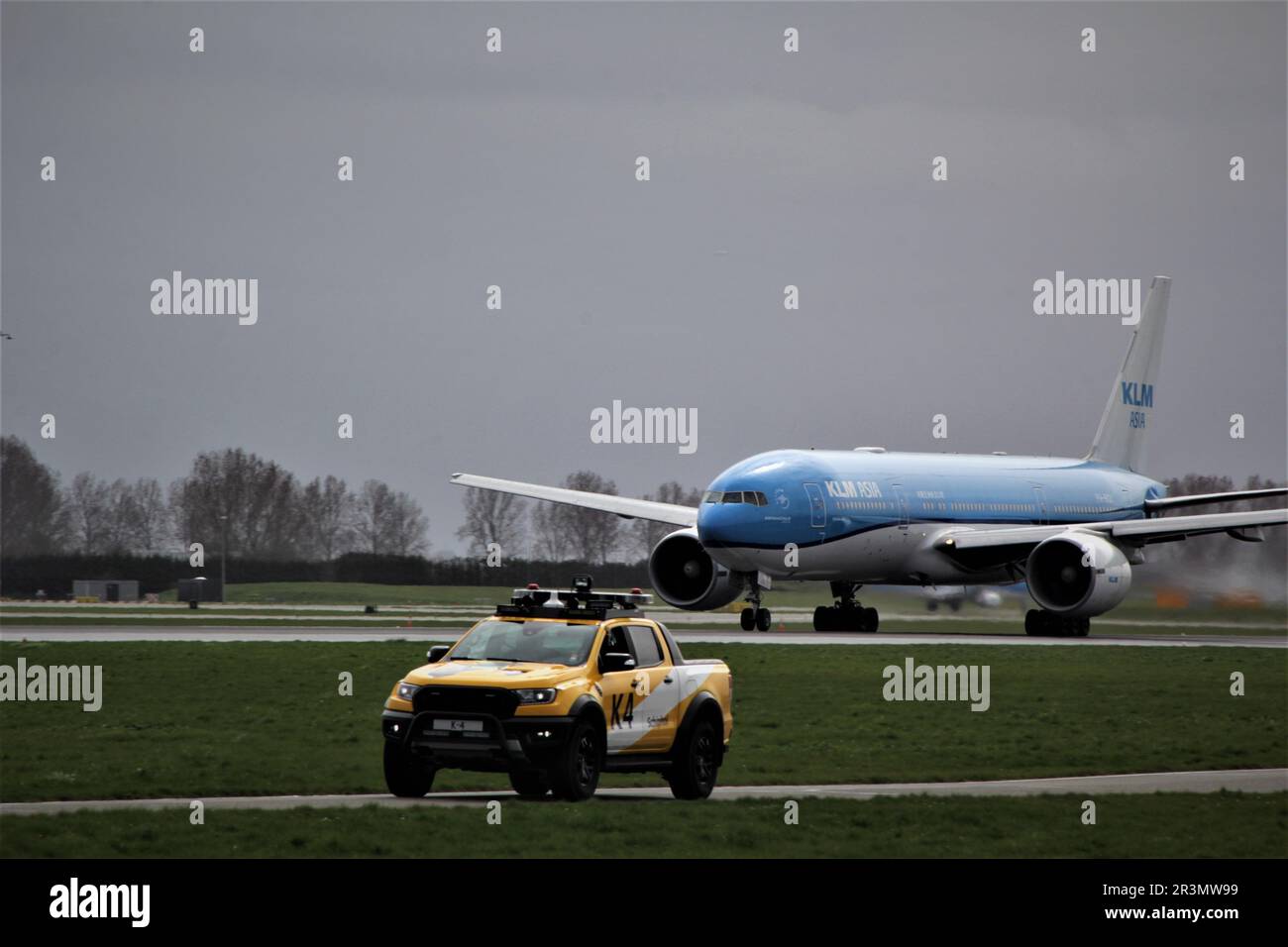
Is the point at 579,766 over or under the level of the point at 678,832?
over

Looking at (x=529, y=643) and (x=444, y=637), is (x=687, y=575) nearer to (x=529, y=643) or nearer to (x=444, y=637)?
(x=444, y=637)

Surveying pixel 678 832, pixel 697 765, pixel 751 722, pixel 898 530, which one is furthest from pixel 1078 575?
pixel 678 832

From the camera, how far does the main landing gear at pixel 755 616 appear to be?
58.6 metres

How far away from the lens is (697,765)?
2319 cm

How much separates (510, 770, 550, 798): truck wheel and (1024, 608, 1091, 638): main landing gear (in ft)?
131

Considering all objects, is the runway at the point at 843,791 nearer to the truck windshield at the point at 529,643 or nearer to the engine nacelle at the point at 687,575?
the truck windshield at the point at 529,643

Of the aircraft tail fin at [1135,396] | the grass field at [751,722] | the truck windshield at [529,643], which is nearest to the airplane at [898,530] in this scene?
the aircraft tail fin at [1135,396]

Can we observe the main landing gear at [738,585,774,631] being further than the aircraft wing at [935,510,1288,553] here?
No

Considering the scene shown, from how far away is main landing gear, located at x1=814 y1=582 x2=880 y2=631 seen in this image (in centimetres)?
6166

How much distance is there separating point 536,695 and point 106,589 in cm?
7830

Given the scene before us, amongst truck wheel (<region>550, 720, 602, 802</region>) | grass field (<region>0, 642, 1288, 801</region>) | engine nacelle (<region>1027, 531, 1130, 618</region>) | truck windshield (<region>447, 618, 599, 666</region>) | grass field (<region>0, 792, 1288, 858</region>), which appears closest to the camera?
grass field (<region>0, 792, 1288, 858</region>)

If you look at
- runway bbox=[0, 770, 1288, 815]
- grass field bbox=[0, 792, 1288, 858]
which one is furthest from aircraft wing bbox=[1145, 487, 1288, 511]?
grass field bbox=[0, 792, 1288, 858]

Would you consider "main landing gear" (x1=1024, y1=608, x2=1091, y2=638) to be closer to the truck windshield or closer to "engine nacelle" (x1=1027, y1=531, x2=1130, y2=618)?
"engine nacelle" (x1=1027, y1=531, x2=1130, y2=618)
